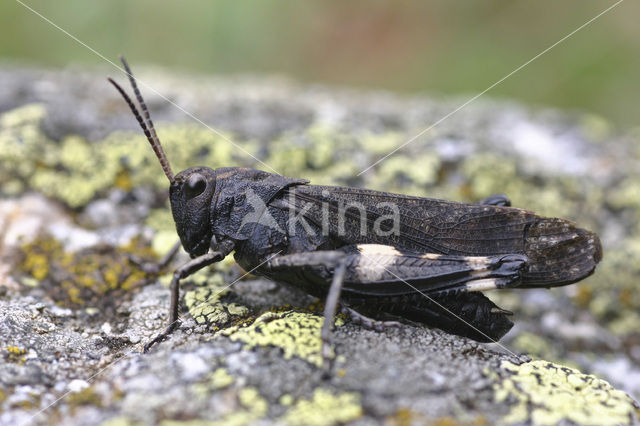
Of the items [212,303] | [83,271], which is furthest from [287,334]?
[83,271]

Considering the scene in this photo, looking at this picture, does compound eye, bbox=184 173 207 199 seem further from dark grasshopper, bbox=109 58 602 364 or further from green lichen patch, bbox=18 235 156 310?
green lichen patch, bbox=18 235 156 310

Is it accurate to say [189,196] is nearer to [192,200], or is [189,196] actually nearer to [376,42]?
[192,200]

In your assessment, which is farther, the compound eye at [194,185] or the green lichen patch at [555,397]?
the compound eye at [194,185]

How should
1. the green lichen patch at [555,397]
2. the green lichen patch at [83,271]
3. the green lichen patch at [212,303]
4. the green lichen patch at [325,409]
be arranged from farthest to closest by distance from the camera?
the green lichen patch at [83,271] < the green lichen patch at [212,303] < the green lichen patch at [555,397] < the green lichen patch at [325,409]

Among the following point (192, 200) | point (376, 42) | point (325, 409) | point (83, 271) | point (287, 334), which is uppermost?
point (376, 42)

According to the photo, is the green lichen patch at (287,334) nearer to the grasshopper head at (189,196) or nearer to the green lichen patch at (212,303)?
the green lichen patch at (212,303)

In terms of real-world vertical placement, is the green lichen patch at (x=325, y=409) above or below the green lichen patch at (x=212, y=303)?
below

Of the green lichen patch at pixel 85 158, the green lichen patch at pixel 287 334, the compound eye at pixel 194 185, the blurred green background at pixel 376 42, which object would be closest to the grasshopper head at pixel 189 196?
the compound eye at pixel 194 185
